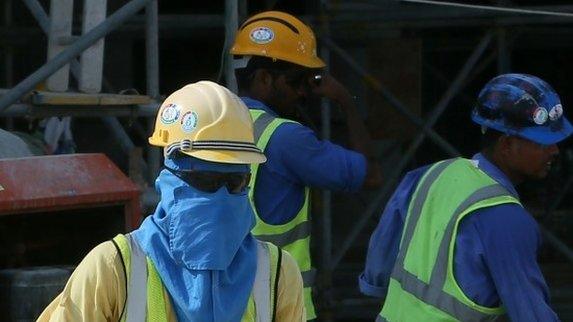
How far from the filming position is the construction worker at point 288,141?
4.47 m

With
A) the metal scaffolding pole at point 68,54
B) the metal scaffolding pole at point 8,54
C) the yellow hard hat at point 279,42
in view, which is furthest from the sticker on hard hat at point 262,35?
the metal scaffolding pole at point 8,54

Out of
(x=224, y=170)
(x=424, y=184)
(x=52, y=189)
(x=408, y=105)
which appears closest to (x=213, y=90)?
(x=224, y=170)

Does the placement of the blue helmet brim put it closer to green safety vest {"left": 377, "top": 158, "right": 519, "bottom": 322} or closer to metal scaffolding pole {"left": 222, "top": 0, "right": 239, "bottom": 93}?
green safety vest {"left": 377, "top": 158, "right": 519, "bottom": 322}

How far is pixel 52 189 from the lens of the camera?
4.25 meters

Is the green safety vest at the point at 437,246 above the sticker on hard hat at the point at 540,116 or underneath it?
underneath

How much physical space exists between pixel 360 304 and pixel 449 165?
305cm

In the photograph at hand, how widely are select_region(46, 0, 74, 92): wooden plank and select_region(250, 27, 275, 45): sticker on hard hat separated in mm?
822

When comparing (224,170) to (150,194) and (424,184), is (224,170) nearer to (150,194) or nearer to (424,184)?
(424,184)

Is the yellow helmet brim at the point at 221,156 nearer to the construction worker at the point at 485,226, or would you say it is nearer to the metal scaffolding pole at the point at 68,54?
the construction worker at the point at 485,226

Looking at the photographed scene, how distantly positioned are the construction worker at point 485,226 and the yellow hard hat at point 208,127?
0.93 m

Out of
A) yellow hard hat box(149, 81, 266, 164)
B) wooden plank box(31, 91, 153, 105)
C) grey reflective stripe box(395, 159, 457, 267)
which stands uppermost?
yellow hard hat box(149, 81, 266, 164)

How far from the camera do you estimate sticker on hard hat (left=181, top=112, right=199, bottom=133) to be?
288 centimetres

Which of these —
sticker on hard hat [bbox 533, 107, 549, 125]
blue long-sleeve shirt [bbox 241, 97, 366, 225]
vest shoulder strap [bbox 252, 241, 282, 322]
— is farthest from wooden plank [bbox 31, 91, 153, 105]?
vest shoulder strap [bbox 252, 241, 282, 322]

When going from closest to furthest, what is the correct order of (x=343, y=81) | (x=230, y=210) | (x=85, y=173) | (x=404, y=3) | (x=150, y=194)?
(x=230, y=210)
(x=85, y=173)
(x=150, y=194)
(x=404, y=3)
(x=343, y=81)
